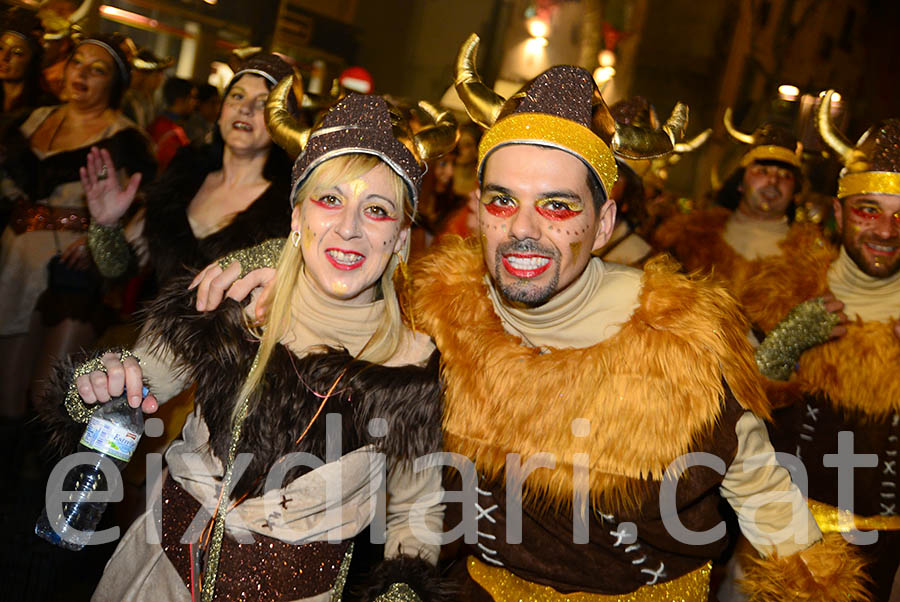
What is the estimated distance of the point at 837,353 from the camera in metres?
3.31

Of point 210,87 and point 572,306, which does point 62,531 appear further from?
point 210,87

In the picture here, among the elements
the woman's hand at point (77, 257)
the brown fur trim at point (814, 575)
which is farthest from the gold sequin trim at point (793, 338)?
the woman's hand at point (77, 257)

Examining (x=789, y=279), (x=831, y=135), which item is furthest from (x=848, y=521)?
(x=831, y=135)

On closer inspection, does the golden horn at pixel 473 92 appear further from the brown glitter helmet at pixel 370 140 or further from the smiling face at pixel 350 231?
the smiling face at pixel 350 231

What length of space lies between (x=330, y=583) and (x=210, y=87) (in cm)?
559

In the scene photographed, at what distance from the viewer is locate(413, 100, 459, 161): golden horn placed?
8.07 feet

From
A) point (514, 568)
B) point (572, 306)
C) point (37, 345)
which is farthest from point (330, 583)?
point (37, 345)

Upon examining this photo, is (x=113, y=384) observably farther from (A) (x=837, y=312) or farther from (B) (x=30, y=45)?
(B) (x=30, y=45)

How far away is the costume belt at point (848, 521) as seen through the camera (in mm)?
3311

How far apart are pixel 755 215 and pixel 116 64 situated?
3919 millimetres

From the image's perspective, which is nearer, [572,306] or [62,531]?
[62,531]

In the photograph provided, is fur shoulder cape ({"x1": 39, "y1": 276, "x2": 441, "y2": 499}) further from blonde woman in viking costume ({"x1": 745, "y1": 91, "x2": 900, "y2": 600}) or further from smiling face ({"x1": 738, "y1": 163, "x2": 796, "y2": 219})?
smiling face ({"x1": 738, "y1": 163, "x2": 796, "y2": 219})

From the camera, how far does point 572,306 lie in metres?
2.39

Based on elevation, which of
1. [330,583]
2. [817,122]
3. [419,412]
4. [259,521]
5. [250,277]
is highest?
[817,122]
